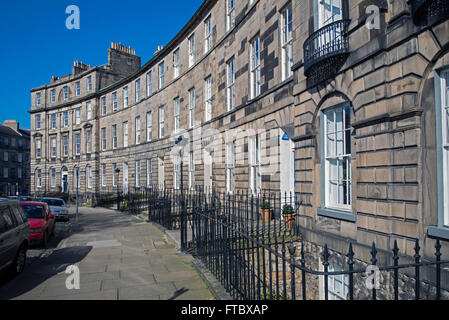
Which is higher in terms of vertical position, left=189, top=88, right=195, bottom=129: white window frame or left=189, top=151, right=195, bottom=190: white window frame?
left=189, top=88, right=195, bottom=129: white window frame

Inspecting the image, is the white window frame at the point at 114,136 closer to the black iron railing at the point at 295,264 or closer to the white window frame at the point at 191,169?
the white window frame at the point at 191,169

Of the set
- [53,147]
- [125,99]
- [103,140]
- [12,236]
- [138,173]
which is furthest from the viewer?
[53,147]

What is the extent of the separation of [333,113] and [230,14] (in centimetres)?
1135

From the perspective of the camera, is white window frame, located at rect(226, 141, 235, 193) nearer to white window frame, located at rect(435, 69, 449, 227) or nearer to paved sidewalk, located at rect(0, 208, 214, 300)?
paved sidewalk, located at rect(0, 208, 214, 300)

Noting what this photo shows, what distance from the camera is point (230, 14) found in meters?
17.0

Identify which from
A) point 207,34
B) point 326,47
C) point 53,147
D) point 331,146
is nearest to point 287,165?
point 331,146

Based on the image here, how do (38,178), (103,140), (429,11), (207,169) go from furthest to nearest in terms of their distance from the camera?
(38,178) < (103,140) < (207,169) < (429,11)

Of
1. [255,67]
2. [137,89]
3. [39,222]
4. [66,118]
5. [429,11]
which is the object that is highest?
[137,89]

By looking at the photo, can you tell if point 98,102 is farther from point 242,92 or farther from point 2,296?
point 2,296

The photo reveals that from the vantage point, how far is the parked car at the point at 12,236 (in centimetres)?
659

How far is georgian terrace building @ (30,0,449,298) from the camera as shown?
5.27m

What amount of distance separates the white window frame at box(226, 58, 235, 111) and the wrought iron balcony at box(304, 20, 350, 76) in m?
8.09

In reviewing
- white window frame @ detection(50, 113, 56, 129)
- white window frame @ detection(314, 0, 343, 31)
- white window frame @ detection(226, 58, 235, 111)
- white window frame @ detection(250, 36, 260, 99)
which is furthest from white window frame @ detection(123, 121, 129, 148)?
white window frame @ detection(314, 0, 343, 31)

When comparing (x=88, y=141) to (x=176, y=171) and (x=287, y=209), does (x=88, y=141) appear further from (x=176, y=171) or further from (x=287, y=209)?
(x=287, y=209)
